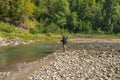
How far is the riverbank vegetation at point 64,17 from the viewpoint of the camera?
100 metres

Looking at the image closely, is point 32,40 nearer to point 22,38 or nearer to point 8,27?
point 22,38

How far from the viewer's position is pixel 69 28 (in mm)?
107938

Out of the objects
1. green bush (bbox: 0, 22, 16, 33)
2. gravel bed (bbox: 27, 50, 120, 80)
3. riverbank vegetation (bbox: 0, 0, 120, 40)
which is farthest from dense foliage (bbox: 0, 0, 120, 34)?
gravel bed (bbox: 27, 50, 120, 80)

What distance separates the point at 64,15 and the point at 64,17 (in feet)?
2.33

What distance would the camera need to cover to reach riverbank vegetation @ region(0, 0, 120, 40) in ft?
329

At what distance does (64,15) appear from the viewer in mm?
108625

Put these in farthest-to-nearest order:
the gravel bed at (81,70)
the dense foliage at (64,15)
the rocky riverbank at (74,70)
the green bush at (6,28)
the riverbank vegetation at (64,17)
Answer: the dense foliage at (64,15), the riverbank vegetation at (64,17), the green bush at (6,28), the rocky riverbank at (74,70), the gravel bed at (81,70)

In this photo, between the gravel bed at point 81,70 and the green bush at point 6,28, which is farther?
the green bush at point 6,28

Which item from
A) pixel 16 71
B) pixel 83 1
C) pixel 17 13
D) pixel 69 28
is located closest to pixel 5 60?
pixel 16 71

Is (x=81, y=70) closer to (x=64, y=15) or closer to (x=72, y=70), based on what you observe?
(x=72, y=70)

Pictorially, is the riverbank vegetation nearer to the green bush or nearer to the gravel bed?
the green bush

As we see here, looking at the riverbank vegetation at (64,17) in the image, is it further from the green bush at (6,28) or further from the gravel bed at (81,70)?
the gravel bed at (81,70)

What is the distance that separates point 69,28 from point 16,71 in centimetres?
7095

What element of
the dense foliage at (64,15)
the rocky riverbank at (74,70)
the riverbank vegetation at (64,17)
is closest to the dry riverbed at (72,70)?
the rocky riverbank at (74,70)
